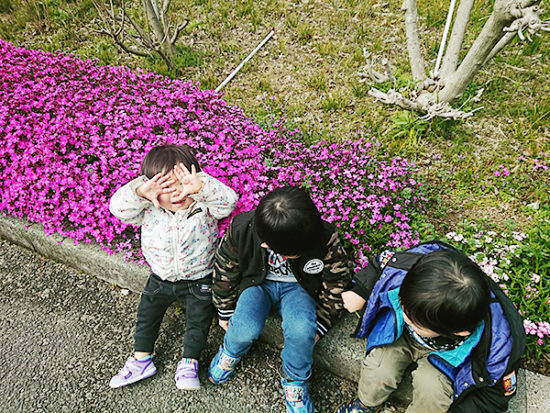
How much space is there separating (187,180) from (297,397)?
1498mm

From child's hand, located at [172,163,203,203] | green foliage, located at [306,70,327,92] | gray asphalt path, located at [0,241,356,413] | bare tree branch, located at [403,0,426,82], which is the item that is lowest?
gray asphalt path, located at [0,241,356,413]

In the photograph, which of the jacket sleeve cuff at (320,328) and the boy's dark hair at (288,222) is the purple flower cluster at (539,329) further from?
the boy's dark hair at (288,222)

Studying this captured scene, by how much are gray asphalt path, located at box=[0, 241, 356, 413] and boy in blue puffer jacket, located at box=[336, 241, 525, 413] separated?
54 cm

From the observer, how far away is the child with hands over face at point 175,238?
221 centimetres

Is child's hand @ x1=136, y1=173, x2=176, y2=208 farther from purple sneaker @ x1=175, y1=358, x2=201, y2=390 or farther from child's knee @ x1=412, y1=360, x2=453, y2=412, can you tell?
child's knee @ x1=412, y1=360, x2=453, y2=412

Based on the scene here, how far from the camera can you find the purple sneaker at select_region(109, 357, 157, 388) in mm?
2482

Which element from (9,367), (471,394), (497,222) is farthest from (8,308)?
(497,222)

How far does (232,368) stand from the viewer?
2.46 metres

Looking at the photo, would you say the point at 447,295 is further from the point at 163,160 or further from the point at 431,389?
the point at 163,160

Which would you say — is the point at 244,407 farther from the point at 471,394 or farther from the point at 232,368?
the point at 471,394

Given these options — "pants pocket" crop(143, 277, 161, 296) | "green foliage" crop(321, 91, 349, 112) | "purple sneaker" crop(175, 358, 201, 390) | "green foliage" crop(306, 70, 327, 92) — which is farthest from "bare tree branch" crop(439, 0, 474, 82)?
"purple sneaker" crop(175, 358, 201, 390)

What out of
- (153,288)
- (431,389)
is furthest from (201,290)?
(431,389)

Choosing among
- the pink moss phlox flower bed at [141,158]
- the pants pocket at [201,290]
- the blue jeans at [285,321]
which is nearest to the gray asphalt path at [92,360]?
the blue jeans at [285,321]

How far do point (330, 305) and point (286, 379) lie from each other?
55cm
